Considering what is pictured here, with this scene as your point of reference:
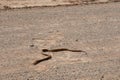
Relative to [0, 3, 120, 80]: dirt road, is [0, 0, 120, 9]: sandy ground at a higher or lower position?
higher

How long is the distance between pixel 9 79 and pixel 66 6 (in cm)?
388

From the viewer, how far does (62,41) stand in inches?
251

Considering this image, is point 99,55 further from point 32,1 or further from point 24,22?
point 32,1

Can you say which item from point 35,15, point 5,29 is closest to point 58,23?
point 35,15

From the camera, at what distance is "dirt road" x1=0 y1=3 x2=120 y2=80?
5242 mm

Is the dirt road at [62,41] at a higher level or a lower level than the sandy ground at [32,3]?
lower

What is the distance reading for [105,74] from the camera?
524 centimetres

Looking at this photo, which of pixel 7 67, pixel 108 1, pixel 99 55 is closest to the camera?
pixel 7 67

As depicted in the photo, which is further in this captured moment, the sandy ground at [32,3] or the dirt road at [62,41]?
the sandy ground at [32,3]

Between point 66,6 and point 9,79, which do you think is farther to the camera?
point 66,6

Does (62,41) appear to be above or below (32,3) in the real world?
below

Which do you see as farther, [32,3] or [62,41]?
[32,3]

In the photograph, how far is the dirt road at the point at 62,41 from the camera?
17.2 feet

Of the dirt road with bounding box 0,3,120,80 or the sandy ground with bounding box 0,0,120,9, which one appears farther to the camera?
the sandy ground with bounding box 0,0,120,9
